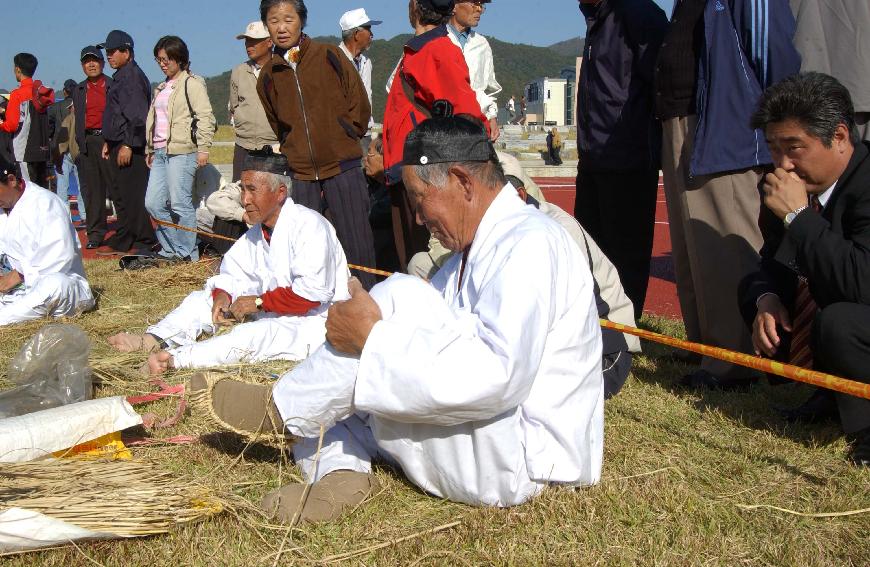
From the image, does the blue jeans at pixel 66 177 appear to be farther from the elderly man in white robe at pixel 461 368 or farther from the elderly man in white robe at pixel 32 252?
the elderly man in white robe at pixel 461 368

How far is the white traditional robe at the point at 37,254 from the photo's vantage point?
6.10 m

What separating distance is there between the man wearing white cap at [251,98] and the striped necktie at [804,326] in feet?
18.1

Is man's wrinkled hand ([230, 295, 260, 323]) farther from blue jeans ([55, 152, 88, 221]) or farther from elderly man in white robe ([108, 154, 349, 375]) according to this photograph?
blue jeans ([55, 152, 88, 221])

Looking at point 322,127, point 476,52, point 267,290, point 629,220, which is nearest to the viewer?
point 629,220

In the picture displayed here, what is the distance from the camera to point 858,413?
321cm

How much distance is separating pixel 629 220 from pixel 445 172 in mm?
2622

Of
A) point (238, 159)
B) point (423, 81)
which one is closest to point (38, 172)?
point (238, 159)

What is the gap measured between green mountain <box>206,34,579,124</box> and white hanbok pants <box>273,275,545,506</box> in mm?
81079

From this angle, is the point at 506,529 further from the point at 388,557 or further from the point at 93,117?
the point at 93,117

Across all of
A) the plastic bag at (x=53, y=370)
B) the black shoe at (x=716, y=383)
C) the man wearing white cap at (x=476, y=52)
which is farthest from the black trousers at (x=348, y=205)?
the black shoe at (x=716, y=383)

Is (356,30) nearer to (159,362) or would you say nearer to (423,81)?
(423,81)

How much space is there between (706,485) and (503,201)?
1.29 metres

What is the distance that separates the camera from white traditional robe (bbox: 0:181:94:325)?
6.10 m

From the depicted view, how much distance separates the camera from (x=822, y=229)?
124 inches
